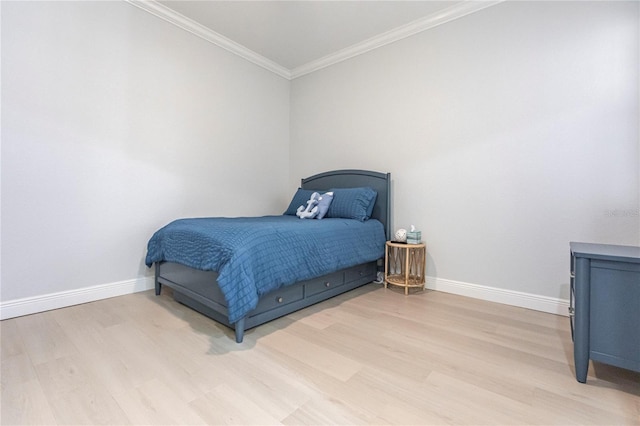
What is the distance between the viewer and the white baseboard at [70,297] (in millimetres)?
2049

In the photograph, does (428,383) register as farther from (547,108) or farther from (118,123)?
(118,123)

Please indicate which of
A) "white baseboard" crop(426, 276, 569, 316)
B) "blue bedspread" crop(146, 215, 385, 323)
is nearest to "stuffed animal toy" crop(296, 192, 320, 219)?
"blue bedspread" crop(146, 215, 385, 323)

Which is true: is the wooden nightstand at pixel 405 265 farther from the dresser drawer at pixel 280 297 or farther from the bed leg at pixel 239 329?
the bed leg at pixel 239 329

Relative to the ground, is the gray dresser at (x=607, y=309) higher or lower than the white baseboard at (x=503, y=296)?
higher

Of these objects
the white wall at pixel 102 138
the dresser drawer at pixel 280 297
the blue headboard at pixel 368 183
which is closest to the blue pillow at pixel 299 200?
the blue headboard at pixel 368 183

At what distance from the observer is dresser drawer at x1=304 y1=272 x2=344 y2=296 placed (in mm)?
2262

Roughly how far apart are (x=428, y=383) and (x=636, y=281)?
998mm

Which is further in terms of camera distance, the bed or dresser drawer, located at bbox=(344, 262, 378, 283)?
dresser drawer, located at bbox=(344, 262, 378, 283)

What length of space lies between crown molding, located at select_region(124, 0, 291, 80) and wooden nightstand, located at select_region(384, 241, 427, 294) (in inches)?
106

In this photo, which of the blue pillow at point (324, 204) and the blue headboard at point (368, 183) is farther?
the blue headboard at point (368, 183)

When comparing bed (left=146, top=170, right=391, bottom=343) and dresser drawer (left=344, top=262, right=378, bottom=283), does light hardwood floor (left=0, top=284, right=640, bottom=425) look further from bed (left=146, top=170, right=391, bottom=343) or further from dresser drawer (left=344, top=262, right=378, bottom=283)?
dresser drawer (left=344, top=262, right=378, bottom=283)

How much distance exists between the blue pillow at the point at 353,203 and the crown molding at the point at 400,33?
1.60 m

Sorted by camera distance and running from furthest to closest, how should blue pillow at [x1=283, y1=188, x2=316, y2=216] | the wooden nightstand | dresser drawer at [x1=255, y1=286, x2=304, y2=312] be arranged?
blue pillow at [x1=283, y1=188, x2=316, y2=216] < the wooden nightstand < dresser drawer at [x1=255, y1=286, x2=304, y2=312]

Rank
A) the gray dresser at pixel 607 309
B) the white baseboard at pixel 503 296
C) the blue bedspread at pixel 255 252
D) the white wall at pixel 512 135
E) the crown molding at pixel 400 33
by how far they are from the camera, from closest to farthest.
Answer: the gray dresser at pixel 607 309
the blue bedspread at pixel 255 252
the white wall at pixel 512 135
the white baseboard at pixel 503 296
the crown molding at pixel 400 33
